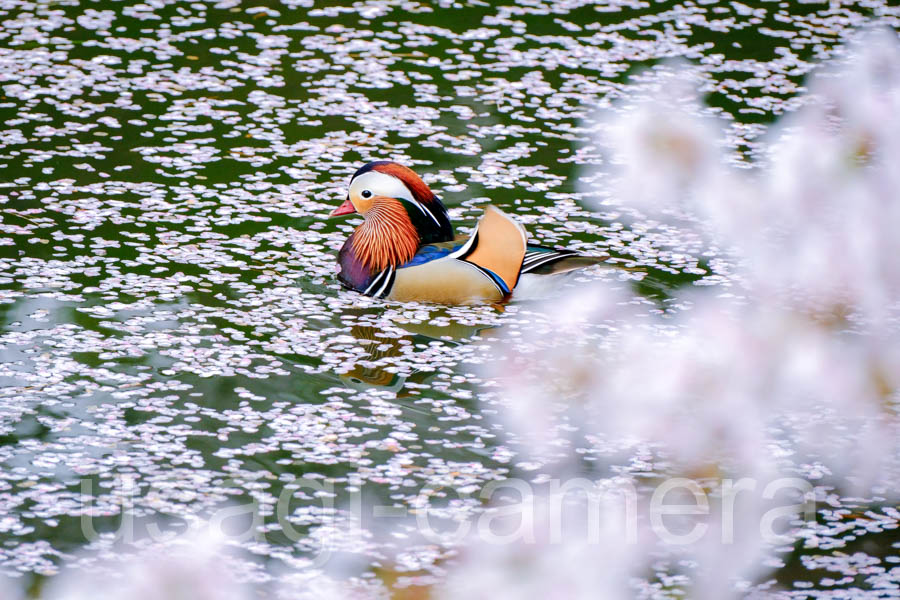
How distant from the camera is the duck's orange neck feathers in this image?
468 centimetres

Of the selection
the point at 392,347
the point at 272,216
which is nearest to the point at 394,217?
the point at 392,347

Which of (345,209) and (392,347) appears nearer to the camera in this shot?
(392,347)

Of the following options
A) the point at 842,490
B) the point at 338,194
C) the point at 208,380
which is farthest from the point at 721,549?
the point at 338,194

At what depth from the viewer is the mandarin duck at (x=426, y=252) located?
4629 millimetres

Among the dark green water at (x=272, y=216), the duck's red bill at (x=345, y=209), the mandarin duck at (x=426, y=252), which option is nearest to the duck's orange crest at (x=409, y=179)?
the mandarin duck at (x=426, y=252)

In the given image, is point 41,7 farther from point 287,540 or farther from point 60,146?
point 287,540

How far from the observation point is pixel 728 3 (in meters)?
7.68

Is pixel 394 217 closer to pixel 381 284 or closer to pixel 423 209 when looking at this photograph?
pixel 423 209

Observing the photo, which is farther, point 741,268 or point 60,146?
point 60,146

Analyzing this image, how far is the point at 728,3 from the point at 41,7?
375 centimetres

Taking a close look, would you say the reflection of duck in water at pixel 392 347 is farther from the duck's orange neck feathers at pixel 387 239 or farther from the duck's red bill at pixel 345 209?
the duck's red bill at pixel 345 209

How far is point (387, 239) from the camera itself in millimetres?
4684

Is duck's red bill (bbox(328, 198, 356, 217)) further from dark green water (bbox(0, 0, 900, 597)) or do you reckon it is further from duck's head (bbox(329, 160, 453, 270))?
dark green water (bbox(0, 0, 900, 597))

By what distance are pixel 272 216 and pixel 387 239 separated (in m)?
0.76
